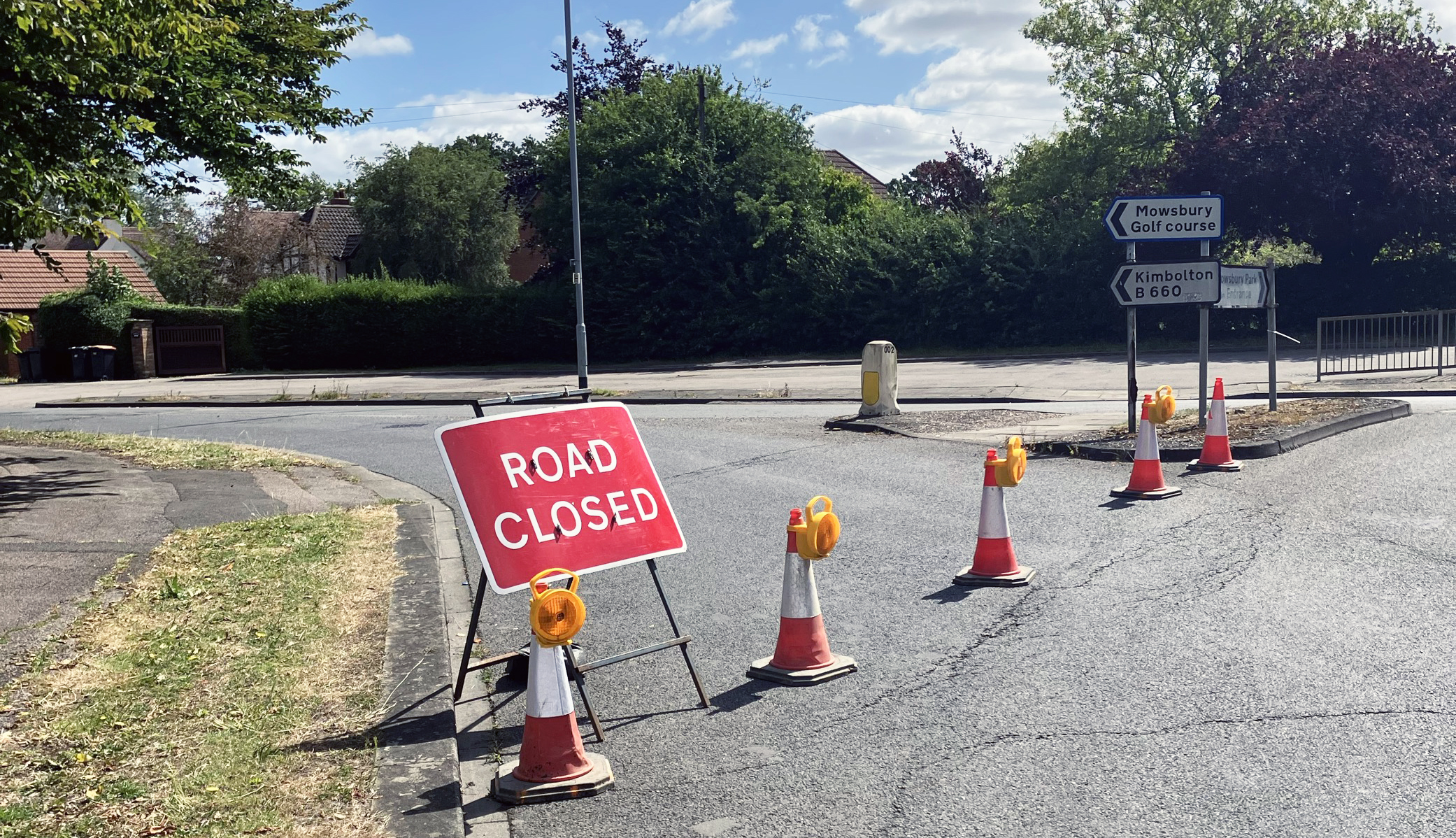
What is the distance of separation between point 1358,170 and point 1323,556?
28094mm

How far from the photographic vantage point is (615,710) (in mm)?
Result: 5289

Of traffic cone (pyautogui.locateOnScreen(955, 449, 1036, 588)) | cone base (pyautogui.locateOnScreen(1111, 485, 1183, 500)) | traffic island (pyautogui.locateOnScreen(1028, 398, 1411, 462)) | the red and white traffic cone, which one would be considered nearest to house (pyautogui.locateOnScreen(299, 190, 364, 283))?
traffic island (pyautogui.locateOnScreen(1028, 398, 1411, 462))

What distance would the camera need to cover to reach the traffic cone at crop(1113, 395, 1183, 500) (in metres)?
10.0

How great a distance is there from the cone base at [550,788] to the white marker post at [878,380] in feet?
41.4

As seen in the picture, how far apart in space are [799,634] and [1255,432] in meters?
9.00

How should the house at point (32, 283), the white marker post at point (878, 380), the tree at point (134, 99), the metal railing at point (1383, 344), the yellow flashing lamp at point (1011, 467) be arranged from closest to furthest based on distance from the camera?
the yellow flashing lamp at point (1011, 467) → the tree at point (134, 99) → the white marker post at point (878, 380) → the metal railing at point (1383, 344) → the house at point (32, 283)

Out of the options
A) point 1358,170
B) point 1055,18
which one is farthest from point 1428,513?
point 1055,18

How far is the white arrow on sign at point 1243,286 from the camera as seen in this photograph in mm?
13797

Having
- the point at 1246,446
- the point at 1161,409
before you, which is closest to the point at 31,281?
the point at 1246,446

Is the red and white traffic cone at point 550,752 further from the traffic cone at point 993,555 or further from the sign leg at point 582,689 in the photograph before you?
the traffic cone at point 993,555

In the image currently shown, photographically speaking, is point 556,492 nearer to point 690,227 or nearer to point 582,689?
point 582,689

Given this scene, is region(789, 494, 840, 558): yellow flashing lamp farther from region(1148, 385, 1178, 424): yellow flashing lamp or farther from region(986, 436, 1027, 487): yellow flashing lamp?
region(1148, 385, 1178, 424): yellow flashing lamp

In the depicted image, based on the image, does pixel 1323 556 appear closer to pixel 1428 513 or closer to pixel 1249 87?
pixel 1428 513

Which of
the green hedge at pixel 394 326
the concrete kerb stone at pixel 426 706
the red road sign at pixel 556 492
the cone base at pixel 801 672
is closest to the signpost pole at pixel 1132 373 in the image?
the concrete kerb stone at pixel 426 706
